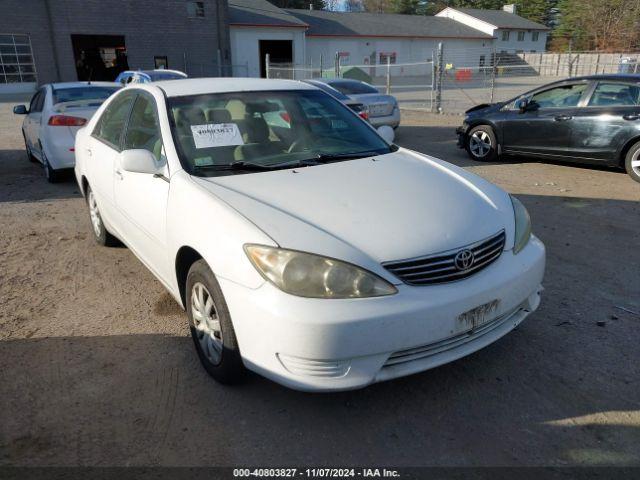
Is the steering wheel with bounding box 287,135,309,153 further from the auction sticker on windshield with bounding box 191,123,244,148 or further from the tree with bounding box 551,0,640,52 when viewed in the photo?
the tree with bounding box 551,0,640,52

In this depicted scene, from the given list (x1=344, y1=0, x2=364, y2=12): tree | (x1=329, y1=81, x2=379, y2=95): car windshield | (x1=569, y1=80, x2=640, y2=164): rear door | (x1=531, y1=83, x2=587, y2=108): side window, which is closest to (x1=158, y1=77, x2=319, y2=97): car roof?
(x1=569, y1=80, x2=640, y2=164): rear door

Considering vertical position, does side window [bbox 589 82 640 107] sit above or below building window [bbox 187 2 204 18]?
below

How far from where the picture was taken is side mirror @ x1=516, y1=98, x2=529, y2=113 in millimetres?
8625

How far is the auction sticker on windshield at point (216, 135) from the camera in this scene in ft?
11.3

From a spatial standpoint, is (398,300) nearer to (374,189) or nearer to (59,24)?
(374,189)

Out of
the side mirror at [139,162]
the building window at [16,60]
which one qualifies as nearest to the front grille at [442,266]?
the side mirror at [139,162]

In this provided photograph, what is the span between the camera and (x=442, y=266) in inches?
101

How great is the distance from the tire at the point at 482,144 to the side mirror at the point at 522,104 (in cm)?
59

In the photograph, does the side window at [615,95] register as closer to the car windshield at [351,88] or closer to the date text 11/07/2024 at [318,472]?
the car windshield at [351,88]

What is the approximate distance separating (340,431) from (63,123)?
22.6ft

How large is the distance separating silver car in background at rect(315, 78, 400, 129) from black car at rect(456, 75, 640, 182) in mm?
2579

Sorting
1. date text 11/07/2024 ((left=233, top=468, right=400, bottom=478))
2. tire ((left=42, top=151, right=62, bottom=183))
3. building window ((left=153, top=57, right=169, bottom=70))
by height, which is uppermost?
building window ((left=153, top=57, right=169, bottom=70))

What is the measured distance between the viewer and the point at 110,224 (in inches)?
182

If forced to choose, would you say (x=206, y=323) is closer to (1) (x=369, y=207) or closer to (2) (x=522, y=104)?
(1) (x=369, y=207)
